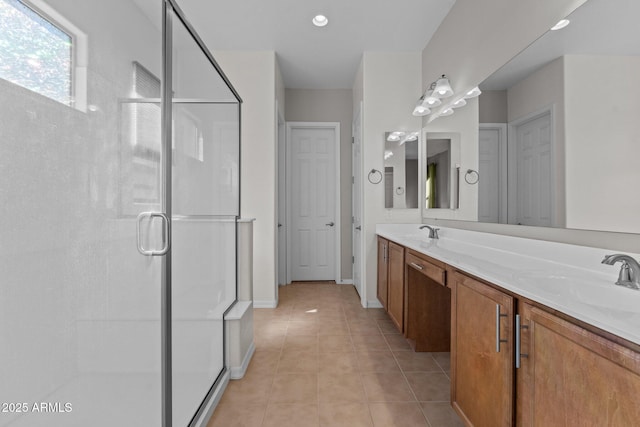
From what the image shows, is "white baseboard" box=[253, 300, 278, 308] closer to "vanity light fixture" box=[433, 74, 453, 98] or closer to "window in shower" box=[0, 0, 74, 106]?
"vanity light fixture" box=[433, 74, 453, 98]

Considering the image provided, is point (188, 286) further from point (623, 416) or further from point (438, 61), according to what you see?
point (438, 61)

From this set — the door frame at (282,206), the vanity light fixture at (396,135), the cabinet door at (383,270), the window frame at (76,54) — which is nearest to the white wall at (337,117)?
the door frame at (282,206)

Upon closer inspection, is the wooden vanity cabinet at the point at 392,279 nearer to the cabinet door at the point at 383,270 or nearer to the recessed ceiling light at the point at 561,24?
the cabinet door at the point at 383,270

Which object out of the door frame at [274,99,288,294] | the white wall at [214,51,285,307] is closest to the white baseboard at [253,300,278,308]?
the white wall at [214,51,285,307]

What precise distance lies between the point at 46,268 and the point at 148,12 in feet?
3.13

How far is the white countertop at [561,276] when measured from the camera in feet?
2.55

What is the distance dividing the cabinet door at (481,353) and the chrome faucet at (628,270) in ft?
1.08

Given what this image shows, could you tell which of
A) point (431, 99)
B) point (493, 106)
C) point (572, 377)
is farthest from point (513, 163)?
point (572, 377)

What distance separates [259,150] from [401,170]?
5.24ft

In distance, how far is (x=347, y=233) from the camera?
4.52 m

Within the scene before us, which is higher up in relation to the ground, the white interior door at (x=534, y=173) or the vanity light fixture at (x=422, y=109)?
the vanity light fixture at (x=422, y=109)

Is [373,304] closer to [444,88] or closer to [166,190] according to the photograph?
[444,88]

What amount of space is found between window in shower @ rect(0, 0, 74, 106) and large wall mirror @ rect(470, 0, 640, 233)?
1777 millimetres

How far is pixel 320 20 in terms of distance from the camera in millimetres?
2926
